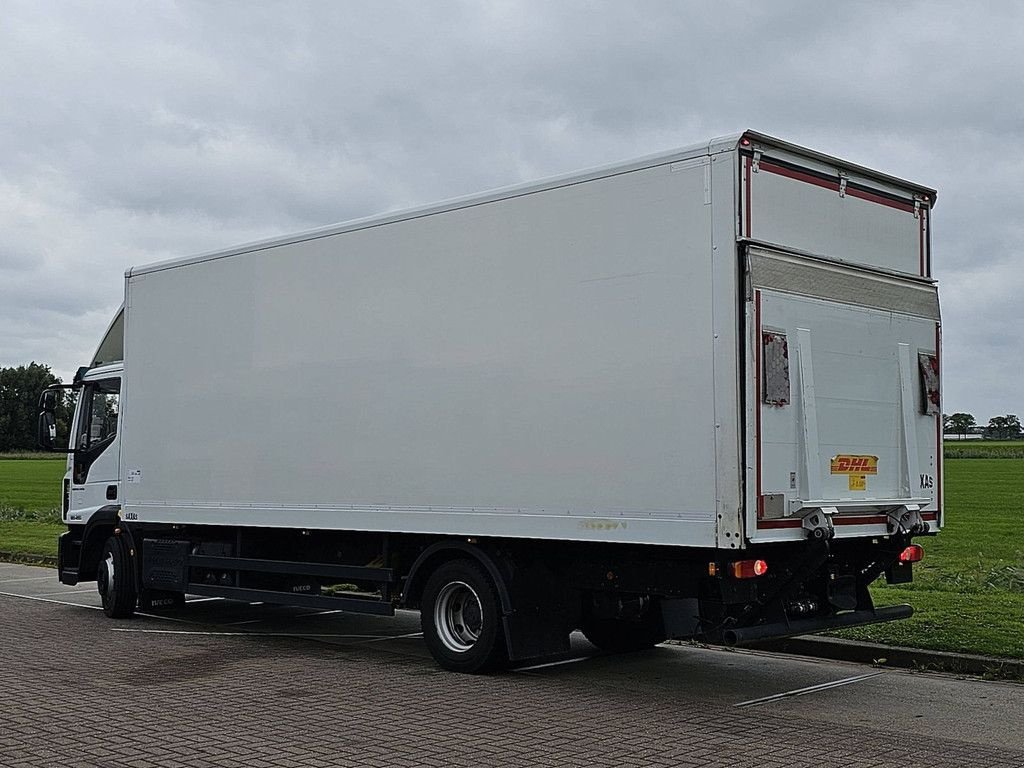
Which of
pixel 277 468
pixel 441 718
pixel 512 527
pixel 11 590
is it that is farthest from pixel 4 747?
pixel 11 590

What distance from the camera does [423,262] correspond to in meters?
10.5

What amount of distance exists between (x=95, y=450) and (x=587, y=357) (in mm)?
7627

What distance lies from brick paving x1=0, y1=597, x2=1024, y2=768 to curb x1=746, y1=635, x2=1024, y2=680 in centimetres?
232

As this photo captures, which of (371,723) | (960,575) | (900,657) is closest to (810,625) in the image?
(900,657)

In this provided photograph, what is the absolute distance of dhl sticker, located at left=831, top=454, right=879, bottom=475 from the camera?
Answer: 8997mm

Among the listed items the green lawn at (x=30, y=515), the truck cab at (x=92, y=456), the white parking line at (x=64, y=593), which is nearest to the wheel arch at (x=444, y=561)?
the truck cab at (x=92, y=456)

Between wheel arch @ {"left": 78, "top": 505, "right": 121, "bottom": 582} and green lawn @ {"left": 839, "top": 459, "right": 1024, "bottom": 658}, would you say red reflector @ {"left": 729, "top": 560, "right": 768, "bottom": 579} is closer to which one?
green lawn @ {"left": 839, "top": 459, "right": 1024, "bottom": 658}

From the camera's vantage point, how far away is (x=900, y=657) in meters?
10.6

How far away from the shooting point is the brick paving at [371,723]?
7.21 meters

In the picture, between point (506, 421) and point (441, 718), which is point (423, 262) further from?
point (441, 718)

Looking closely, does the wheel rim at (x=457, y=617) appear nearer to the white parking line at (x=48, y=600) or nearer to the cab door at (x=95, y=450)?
the cab door at (x=95, y=450)

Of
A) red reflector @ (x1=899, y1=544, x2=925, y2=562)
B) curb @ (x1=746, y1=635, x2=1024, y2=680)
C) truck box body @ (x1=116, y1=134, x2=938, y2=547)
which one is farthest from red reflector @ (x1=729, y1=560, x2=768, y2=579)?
curb @ (x1=746, y1=635, x2=1024, y2=680)

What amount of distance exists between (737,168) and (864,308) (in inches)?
66.3

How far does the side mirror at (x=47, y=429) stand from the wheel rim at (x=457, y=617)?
6.02m
